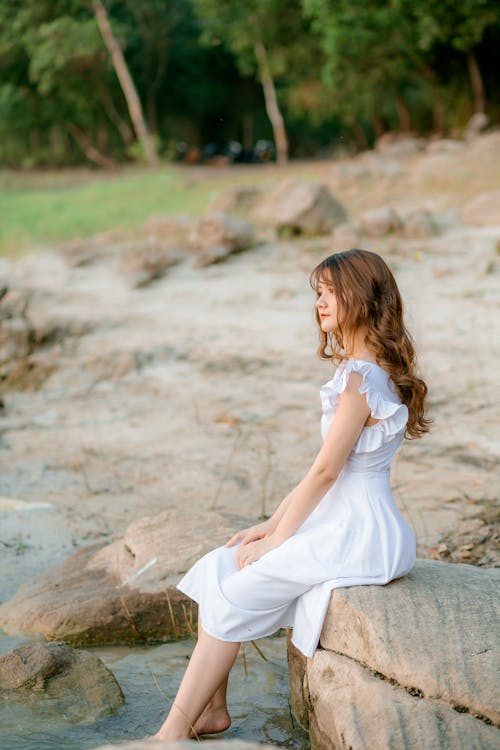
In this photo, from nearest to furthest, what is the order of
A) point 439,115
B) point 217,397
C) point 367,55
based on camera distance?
point 217,397
point 367,55
point 439,115

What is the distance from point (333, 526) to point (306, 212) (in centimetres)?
1018

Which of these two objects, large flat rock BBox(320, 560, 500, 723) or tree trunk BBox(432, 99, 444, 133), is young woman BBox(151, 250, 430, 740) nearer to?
large flat rock BBox(320, 560, 500, 723)

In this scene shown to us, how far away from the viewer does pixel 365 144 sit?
3012 cm

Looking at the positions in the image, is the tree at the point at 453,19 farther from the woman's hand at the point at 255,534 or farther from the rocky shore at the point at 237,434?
the woman's hand at the point at 255,534

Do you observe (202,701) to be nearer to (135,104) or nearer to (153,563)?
(153,563)

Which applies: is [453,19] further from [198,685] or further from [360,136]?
[198,685]

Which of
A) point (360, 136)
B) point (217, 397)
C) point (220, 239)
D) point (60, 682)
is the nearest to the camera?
point (60, 682)

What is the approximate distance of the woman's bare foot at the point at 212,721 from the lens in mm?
3016

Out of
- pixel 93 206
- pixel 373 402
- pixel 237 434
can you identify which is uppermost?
pixel 373 402

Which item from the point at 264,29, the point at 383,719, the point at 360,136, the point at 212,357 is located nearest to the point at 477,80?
the point at 264,29

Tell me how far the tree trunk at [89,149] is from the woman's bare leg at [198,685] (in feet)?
95.5

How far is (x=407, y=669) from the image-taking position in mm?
2656

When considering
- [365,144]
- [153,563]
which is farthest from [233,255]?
[365,144]

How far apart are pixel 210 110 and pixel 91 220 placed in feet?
66.2
